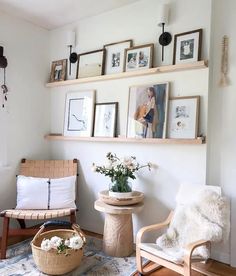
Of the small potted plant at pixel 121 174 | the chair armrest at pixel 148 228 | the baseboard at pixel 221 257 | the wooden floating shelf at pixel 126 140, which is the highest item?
the wooden floating shelf at pixel 126 140

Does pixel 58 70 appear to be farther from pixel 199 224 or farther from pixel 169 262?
pixel 169 262

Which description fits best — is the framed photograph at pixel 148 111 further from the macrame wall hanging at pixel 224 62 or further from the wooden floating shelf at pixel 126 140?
the macrame wall hanging at pixel 224 62

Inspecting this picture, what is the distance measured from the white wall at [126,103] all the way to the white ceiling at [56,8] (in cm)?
11

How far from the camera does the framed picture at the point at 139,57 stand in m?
2.81

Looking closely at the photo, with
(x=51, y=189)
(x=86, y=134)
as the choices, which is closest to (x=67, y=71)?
(x=86, y=134)

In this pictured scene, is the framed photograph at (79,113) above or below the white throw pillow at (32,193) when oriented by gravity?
above

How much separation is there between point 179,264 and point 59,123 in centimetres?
232

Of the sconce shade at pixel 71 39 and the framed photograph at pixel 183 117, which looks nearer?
the framed photograph at pixel 183 117

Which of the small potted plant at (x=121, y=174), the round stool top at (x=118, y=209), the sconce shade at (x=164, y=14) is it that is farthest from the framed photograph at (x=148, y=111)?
the round stool top at (x=118, y=209)

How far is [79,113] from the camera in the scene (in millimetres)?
3354

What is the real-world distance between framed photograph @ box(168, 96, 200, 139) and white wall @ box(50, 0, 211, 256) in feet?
0.22

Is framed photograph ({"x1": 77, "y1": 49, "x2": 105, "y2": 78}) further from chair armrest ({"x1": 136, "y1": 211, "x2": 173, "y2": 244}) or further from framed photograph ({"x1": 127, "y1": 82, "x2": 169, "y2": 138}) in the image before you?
chair armrest ({"x1": 136, "y1": 211, "x2": 173, "y2": 244})

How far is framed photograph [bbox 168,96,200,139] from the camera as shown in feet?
8.41

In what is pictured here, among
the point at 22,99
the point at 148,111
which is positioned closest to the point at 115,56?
the point at 148,111
